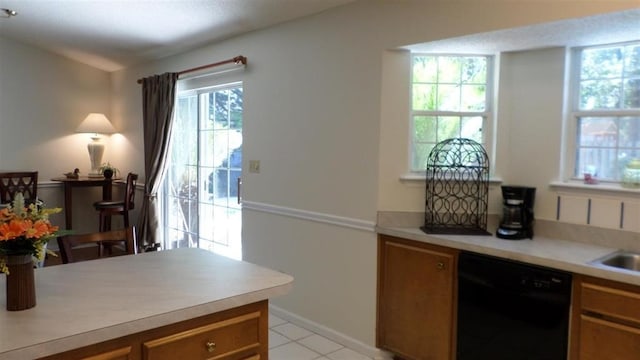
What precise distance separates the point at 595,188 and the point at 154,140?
4329 mm

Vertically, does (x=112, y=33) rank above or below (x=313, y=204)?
above

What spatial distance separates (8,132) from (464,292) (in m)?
5.79

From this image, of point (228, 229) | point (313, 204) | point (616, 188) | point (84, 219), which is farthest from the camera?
point (84, 219)

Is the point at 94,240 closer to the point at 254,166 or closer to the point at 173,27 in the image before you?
the point at 254,166

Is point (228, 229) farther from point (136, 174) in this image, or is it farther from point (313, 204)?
point (136, 174)

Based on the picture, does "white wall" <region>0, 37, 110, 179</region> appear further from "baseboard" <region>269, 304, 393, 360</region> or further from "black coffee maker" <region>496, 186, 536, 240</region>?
"black coffee maker" <region>496, 186, 536, 240</region>

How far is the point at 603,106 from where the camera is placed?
275 centimetres

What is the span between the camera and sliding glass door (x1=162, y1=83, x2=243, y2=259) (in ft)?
14.8

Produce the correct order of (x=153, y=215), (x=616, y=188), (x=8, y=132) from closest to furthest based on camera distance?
(x=616, y=188), (x=153, y=215), (x=8, y=132)

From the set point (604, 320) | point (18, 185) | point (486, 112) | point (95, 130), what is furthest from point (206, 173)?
point (604, 320)

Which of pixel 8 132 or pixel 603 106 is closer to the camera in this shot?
pixel 603 106

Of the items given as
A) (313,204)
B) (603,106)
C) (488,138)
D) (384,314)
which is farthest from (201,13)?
(603,106)

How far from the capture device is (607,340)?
7.04 feet

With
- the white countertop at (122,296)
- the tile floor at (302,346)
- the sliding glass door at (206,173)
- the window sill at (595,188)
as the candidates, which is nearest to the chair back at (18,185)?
the sliding glass door at (206,173)
